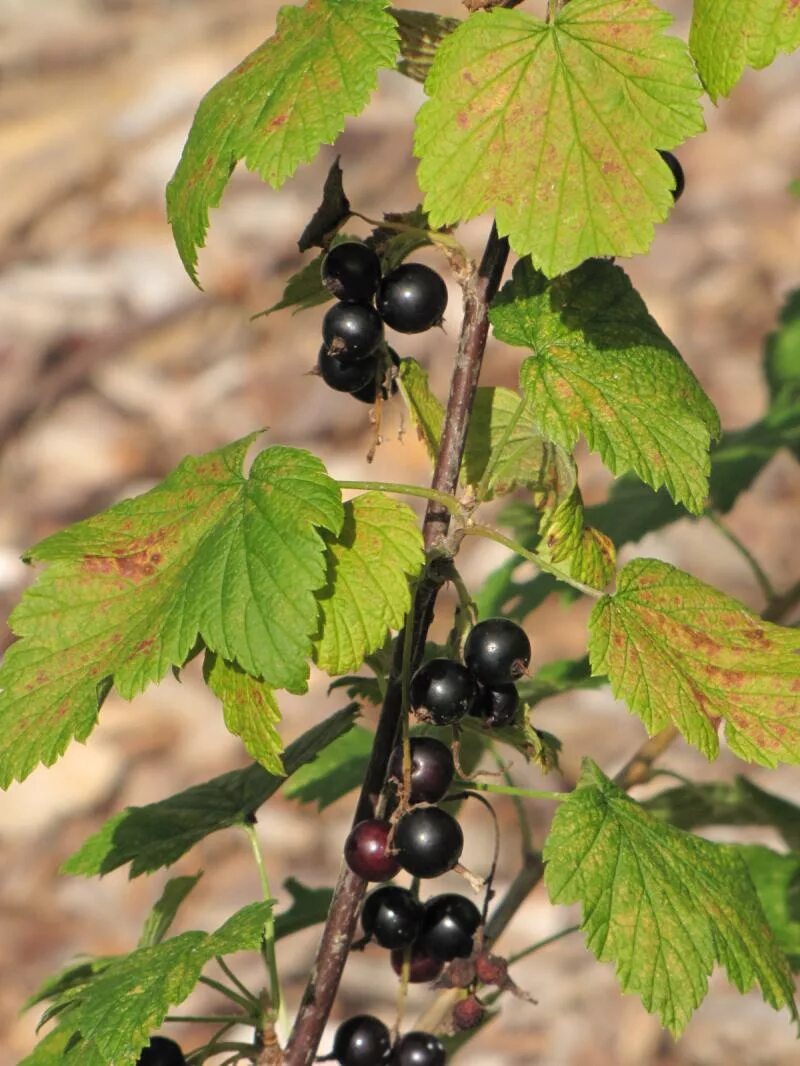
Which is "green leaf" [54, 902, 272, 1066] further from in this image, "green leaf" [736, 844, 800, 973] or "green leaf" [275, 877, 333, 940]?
"green leaf" [736, 844, 800, 973]

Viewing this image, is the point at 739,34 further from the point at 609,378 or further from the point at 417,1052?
the point at 417,1052

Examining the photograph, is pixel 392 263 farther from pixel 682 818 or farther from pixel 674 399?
pixel 682 818

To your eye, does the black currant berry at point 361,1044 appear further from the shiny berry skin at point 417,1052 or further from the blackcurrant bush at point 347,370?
the blackcurrant bush at point 347,370

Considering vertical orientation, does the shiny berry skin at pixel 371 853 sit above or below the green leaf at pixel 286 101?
below

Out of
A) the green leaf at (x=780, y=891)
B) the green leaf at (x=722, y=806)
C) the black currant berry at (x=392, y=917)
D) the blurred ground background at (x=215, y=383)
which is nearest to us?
the black currant berry at (x=392, y=917)

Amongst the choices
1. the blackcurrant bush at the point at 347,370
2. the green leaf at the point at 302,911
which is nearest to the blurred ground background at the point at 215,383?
the green leaf at the point at 302,911

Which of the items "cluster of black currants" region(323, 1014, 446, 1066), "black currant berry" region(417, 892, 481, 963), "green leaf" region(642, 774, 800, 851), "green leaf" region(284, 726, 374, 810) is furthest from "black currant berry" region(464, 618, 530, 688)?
"green leaf" region(642, 774, 800, 851)
